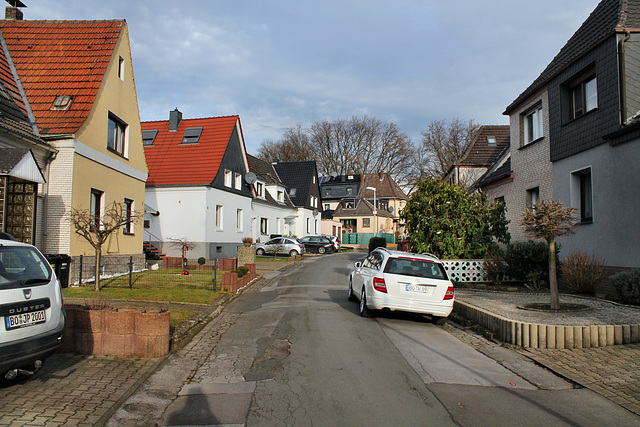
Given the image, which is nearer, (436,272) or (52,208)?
(436,272)

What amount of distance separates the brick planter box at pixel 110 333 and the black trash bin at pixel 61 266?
654 cm

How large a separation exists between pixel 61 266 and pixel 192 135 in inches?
732

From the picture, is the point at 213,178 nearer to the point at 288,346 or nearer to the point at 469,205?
the point at 469,205

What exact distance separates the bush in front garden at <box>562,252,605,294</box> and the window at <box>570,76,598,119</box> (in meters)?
4.62

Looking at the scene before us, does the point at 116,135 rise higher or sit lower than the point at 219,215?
higher

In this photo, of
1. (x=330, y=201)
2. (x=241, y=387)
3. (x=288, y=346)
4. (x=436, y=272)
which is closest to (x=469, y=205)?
(x=436, y=272)

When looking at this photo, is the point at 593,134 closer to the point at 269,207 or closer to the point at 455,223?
the point at 455,223

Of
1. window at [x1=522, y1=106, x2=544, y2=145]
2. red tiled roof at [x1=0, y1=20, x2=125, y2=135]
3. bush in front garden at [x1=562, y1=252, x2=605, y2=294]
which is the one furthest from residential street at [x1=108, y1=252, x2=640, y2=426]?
window at [x1=522, y1=106, x2=544, y2=145]

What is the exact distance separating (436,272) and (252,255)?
14406mm

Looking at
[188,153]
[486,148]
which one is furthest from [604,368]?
[188,153]

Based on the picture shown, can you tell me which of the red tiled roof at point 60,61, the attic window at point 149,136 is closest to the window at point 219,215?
the attic window at point 149,136

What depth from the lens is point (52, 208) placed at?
Answer: 13812 millimetres

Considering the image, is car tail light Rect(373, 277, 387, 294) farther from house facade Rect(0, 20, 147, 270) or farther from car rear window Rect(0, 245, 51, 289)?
house facade Rect(0, 20, 147, 270)

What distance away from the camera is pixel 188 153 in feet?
96.4
